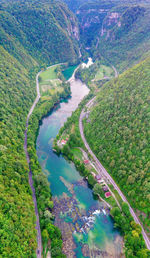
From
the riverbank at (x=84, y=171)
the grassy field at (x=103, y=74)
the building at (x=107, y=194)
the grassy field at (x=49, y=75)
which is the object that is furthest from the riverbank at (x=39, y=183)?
the grassy field at (x=103, y=74)

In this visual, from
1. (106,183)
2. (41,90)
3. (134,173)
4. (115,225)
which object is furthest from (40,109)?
(115,225)

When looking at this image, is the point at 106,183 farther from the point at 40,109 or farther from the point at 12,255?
the point at 40,109

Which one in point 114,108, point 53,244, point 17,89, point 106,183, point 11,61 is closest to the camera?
point 53,244

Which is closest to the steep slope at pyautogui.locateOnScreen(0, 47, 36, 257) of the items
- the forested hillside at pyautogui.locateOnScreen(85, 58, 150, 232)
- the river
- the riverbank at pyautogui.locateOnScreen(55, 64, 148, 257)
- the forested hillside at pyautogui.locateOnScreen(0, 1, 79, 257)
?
the forested hillside at pyautogui.locateOnScreen(0, 1, 79, 257)

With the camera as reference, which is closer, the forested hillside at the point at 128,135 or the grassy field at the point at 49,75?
the forested hillside at the point at 128,135

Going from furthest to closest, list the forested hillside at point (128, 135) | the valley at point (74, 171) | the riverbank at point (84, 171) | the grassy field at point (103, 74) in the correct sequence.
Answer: the grassy field at point (103, 74) → the forested hillside at point (128, 135) → the riverbank at point (84, 171) → the valley at point (74, 171)

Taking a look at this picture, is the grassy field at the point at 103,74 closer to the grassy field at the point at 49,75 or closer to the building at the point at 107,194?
the grassy field at the point at 49,75
